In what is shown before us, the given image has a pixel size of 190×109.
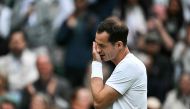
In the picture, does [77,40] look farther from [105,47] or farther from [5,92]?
[105,47]

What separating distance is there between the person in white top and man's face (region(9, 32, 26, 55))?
5206 mm

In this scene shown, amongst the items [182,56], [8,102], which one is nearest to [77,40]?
[182,56]

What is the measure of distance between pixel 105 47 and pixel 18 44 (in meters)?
5.32

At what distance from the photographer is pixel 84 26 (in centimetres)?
1152

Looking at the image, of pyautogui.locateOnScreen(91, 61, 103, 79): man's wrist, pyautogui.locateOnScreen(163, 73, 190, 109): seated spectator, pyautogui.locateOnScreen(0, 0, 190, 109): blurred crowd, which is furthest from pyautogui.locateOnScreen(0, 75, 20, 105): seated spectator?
pyautogui.locateOnScreen(91, 61, 103, 79): man's wrist

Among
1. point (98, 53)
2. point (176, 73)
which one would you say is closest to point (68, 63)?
point (176, 73)

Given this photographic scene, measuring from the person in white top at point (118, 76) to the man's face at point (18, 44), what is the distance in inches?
205

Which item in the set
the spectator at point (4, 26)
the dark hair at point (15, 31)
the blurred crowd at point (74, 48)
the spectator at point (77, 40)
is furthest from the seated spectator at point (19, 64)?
the spectator at point (77, 40)

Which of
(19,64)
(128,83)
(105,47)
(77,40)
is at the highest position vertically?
(105,47)

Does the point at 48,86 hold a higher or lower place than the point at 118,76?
lower

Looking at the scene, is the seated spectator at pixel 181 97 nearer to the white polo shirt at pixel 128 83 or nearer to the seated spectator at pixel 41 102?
the seated spectator at pixel 41 102

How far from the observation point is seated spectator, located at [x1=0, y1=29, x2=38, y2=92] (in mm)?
11172

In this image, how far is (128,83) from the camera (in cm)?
613

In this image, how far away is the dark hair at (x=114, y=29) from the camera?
19.9ft
